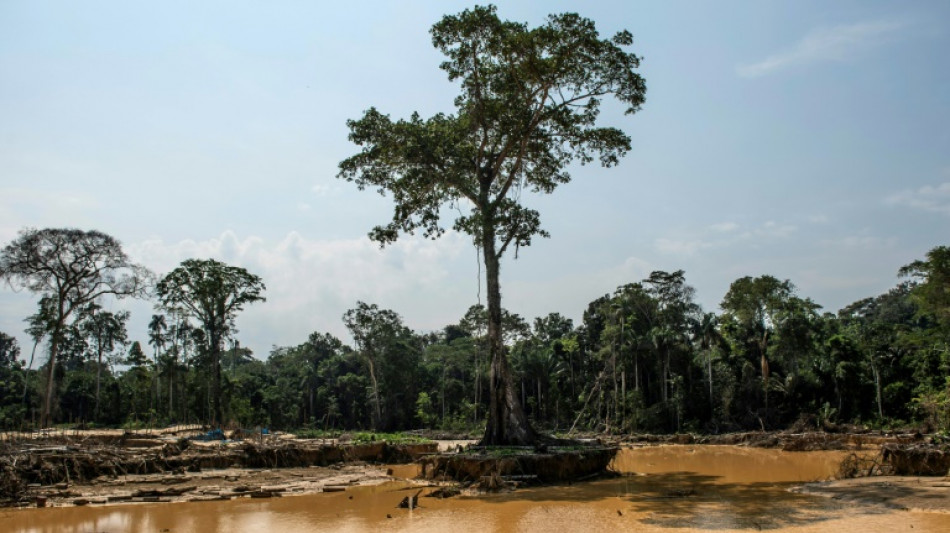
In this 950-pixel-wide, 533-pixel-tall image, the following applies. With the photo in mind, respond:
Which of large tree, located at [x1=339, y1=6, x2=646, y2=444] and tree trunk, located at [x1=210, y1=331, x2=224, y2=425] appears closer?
large tree, located at [x1=339, y1=6, x2=646, y2=444]

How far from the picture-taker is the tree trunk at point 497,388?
19.0 metres

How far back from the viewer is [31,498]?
43.7ft

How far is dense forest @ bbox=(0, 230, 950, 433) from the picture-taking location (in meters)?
33.1

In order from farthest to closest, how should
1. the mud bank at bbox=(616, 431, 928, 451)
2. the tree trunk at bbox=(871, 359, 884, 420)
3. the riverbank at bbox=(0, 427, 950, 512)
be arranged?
the tree trunk at bbox=(871, 359, 884, 420), the mud bank at bbox=(616, 431, 928, 451), the riverbank at bbox=(0, 427, 950, 512)

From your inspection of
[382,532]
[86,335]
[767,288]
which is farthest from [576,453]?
[86,335]

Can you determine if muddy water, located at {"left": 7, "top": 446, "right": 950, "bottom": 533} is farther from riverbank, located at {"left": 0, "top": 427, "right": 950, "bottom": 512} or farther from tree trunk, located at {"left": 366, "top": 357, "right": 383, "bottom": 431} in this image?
tree trunk, located at {"left": 366, "top": 357, "right": 383, "bottom": 431}

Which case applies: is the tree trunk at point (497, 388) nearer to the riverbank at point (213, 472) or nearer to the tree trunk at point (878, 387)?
the riverbank at point (213, 472)

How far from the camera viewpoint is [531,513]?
38.3 ft

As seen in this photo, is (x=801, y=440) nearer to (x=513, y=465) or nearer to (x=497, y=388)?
(x=497, y=388)

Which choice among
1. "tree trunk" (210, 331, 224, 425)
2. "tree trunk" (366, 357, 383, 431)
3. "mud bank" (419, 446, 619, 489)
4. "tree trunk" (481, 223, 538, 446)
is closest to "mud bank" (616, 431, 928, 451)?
"mud bank" (419, 446, 619, 489)

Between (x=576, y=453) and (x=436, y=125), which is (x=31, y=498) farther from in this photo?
(x=436, y=125)

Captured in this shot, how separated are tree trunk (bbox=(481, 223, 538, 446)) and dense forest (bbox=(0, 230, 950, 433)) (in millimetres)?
8585

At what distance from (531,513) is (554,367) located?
39.9m

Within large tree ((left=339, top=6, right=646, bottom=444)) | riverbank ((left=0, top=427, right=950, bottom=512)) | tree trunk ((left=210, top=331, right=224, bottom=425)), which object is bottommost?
riverbank ((left=0, top=427, right=950, bottom=512))
